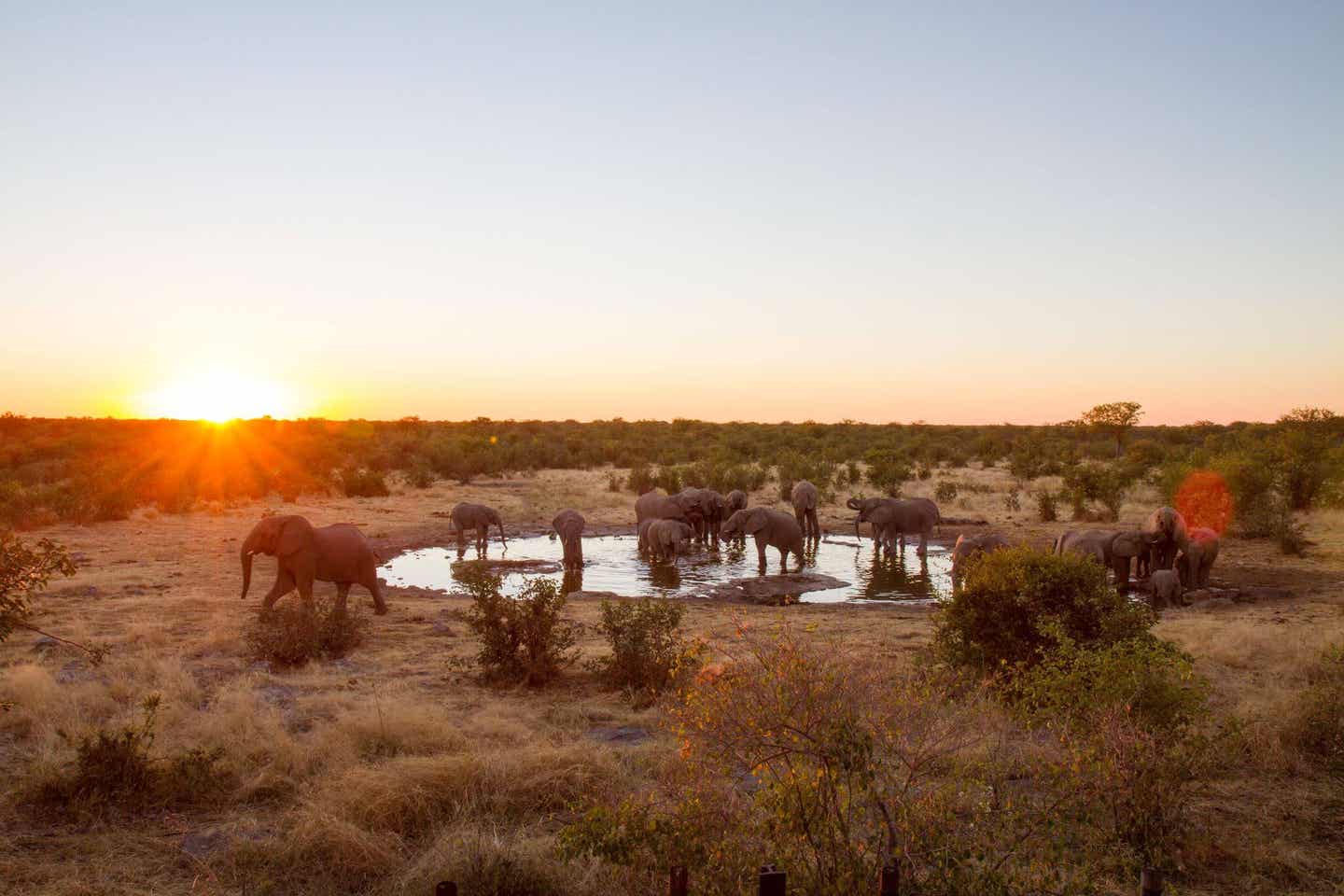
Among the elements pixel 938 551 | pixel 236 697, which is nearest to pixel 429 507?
pixel 938 551

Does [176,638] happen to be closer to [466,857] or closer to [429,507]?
[466,857]

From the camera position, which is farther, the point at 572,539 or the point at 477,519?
the point at 477,519

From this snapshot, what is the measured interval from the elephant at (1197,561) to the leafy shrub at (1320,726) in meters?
9.06

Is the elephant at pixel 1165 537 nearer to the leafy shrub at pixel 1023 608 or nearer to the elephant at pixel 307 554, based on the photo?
the leafy shrub at pixel 1023 608

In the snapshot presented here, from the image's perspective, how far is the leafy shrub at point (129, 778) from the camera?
6.21 metres

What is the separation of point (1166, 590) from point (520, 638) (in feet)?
37.6

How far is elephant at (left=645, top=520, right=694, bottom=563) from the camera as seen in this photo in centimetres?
2067

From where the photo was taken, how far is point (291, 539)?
12695mm

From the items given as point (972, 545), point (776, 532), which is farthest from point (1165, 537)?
point (776, 532)

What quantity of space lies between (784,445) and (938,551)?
3789 centimetres

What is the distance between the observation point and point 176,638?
11359mm

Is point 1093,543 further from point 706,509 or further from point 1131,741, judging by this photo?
point 1131,741

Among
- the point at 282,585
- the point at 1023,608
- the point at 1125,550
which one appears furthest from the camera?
the point at 1125,550

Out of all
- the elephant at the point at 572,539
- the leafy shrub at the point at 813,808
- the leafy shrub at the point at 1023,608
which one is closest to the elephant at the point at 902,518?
the elephant at the point at 572,539
